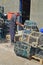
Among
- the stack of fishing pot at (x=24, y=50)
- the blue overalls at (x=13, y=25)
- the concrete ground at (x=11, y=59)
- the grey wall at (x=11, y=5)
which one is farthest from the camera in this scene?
the grey wall at (x=11, y=5)

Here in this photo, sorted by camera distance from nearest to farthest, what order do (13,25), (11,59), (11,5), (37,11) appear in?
(11,59) < (13,25) < (37,11) < (11,5)

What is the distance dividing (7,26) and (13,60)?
3.91 m

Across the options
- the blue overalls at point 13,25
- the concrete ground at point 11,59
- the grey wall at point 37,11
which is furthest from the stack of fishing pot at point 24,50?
the grey wall at point 37,11

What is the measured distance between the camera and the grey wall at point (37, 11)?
10.8m

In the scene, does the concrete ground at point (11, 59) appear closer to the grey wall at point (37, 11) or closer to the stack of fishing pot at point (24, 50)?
the stack of fishing pot at point (24, 50)

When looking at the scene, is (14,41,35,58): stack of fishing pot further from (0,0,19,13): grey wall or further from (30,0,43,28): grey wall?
(0,0,19,13): grey wall

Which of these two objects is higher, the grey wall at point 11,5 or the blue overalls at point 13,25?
the grey wall at point 11,5

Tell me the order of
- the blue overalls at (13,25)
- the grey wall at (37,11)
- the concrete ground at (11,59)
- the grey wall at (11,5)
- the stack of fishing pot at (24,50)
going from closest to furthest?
the concrete ground at (11,59) → the stack of fishing pot at (24,50) → the blue overalls at (13,25) → the grey wall at (37,11) → the grey wall at (11,5)

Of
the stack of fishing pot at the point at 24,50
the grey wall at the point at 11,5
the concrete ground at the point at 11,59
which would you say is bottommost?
the concrete ground at the point at 11,59

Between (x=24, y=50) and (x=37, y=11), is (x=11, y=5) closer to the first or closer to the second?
(x=37, y=11)

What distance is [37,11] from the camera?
11.1m

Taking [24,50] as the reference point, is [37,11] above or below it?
above

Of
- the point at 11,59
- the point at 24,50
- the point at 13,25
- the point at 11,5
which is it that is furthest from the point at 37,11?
the point at 11,59

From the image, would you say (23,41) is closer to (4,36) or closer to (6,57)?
(6,57)
